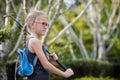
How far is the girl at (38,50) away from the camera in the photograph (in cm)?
440

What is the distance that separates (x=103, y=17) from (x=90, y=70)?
9789mm

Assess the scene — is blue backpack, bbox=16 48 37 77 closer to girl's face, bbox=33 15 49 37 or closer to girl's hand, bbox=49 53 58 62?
girl's face, bbox=33 15 49 37

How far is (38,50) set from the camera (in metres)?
4.41

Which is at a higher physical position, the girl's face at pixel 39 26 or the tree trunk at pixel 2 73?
the girl's face at pixel 39 26

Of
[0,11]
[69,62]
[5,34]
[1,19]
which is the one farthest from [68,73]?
[69,62]

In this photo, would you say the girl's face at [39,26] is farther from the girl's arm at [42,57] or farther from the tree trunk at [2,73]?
the tree trunk at [2,73]

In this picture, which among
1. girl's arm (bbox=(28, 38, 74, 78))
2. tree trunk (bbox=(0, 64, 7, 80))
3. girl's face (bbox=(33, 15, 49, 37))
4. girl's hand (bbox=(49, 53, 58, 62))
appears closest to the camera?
girl's arm (bbox=(28, 38, 74, 78))

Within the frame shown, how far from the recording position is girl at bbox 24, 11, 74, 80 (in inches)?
173

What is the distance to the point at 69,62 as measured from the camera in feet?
45.9

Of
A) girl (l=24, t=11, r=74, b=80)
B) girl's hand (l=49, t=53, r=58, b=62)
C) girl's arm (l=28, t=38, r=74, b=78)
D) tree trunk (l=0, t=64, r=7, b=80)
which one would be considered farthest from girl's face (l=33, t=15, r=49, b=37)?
tree trunk (l=0, t=64, r=7, b=80)

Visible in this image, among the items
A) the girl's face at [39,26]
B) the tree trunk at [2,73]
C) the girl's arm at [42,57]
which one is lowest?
the tree trunk at [2,73]

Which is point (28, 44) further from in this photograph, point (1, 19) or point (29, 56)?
point (1, 19)

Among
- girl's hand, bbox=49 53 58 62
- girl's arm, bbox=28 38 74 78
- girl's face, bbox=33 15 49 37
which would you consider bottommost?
girl's hand, bbox=49 53 58 62

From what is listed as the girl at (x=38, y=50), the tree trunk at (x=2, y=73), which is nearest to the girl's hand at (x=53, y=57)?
the girl at (x=38, y=50)
